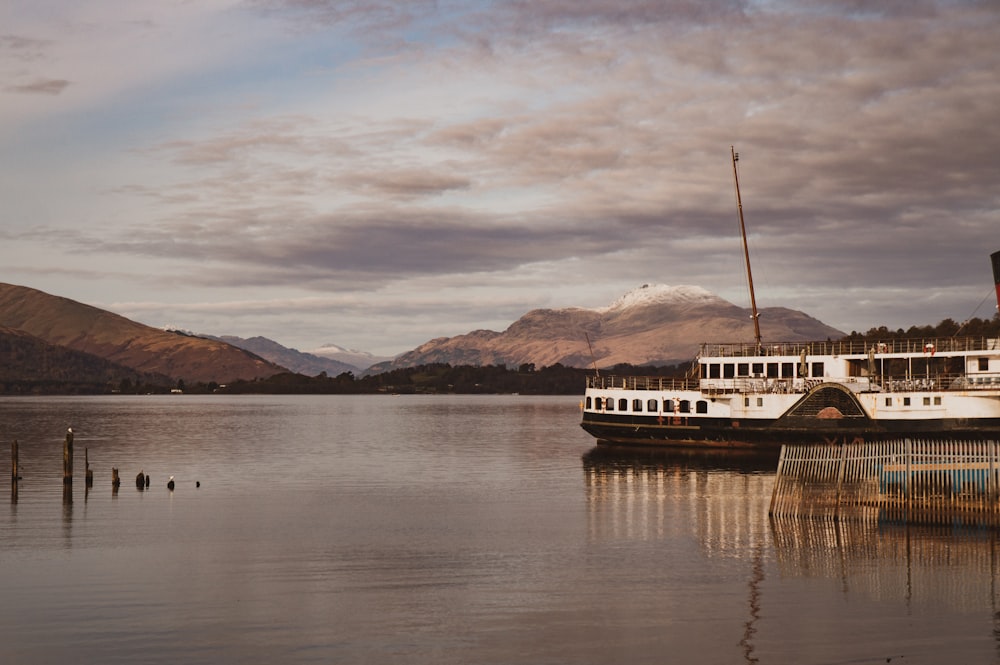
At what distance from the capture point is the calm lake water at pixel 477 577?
24.4 metres

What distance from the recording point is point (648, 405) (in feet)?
267

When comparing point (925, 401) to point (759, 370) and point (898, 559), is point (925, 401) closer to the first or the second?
point (759, 370)

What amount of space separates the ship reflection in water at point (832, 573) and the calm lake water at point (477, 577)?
0.33 feet

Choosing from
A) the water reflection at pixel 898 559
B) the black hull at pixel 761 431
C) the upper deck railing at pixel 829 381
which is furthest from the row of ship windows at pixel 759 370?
the water reflection at pixel 898 559

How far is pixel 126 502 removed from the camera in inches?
2120

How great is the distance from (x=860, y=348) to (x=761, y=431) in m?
11.3

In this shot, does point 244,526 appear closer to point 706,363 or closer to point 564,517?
point 564,517

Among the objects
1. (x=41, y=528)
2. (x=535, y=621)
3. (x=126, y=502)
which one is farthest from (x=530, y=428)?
(x=535, y=621)

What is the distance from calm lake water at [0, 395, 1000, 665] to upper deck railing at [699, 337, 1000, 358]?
16.7 m

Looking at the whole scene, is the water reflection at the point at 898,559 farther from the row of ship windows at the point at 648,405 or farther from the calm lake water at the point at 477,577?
the row of ship windows at the point at 648,405

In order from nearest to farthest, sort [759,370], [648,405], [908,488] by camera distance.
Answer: [908,488] < [759,370] < [648,405]

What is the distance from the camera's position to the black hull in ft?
222

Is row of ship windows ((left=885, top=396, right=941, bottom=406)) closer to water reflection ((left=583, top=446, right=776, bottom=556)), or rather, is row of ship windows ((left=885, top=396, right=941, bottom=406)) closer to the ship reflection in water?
water reflection ((left=583, top=446, right=776, bottom=556))

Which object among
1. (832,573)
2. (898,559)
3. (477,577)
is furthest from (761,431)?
(477,577)
